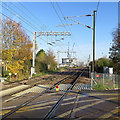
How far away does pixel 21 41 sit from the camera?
83.0 feet

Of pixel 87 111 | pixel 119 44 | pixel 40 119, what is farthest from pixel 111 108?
pixel 119 44

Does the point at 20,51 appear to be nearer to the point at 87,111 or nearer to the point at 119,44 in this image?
the point at 119,44

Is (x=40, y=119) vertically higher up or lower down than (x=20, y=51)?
lower down

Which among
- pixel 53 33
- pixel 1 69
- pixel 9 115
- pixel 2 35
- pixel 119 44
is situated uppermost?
pixel 53 33

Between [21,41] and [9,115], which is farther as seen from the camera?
[21,41]

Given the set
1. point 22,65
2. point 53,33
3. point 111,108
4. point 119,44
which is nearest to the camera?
point 111,108

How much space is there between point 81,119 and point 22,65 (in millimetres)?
22143

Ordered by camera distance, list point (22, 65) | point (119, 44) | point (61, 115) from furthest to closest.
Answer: point (22, 65), point (119, 44), point (61, 115)

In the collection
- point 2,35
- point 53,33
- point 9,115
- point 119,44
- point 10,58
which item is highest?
point 53,33

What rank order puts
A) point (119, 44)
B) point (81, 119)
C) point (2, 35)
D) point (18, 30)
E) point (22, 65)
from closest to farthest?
point (81, 119), point (119, 44), point (2, 35), point (18, 30), point (22, 65)

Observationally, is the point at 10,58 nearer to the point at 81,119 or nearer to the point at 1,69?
the point at 1,69

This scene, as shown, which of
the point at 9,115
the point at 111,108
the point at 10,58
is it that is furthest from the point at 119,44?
the point at 9,115

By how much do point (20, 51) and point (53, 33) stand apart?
9.02 m

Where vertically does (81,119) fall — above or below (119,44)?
below
